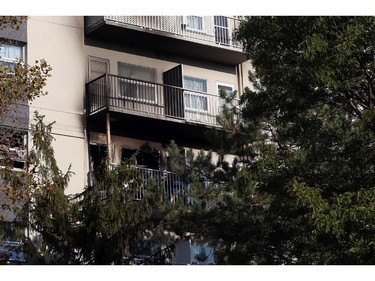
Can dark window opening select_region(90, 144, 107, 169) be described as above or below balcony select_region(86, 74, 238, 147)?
below

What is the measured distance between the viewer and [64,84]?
27578 millimetres

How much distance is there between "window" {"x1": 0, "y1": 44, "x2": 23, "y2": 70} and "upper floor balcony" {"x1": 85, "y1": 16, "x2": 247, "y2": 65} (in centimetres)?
218

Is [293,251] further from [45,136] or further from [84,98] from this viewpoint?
[84,98]

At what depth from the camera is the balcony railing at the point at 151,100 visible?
2739 cm

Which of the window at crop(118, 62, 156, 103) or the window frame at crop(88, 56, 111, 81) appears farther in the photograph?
the window frame at crop(88, 56, 111, 81)

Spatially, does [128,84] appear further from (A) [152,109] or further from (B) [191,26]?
(B) [191,26]

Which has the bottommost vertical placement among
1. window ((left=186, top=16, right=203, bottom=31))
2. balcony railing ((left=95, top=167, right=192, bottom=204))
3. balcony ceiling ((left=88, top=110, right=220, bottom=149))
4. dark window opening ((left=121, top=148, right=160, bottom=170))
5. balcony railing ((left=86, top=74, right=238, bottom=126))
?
balcony railing ((left=95, top=167, right=192, bottom=204))

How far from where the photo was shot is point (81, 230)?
61.4ft

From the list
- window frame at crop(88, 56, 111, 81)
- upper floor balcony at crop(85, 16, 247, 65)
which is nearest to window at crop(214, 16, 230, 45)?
upper floor balcony at crop(85, 16, 247, 65)

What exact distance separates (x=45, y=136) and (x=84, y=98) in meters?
7.57

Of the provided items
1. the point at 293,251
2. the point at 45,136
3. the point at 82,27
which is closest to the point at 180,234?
the point at 293,251

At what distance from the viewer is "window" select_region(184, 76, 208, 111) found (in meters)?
28.8

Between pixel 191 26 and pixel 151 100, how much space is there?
2.88 m

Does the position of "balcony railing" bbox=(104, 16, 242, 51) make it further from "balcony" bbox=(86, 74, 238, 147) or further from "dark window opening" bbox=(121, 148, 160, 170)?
"dark window opening" bbox=(121, 148, 160, 170)
